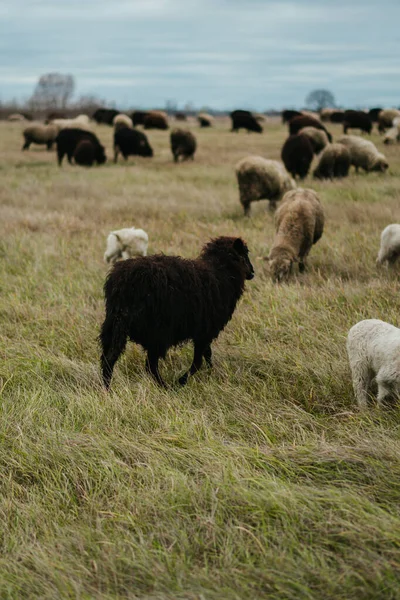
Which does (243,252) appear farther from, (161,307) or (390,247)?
(390,247)

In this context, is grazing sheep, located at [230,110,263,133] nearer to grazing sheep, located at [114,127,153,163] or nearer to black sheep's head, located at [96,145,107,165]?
grazing sheep, located at [114,127,153,163]

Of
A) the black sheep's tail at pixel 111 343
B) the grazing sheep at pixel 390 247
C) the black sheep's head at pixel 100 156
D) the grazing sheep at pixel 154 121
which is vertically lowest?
the black sheep's tail at pixel 111 343

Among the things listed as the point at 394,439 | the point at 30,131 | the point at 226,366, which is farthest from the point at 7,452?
the point at 30,131

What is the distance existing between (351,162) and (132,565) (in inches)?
649

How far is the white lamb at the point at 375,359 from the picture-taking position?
3.60 m

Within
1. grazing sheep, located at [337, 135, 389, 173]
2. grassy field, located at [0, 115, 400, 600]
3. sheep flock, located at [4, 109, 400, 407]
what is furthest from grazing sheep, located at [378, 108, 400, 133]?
grassy field, located at [0, 115, 400, 600]

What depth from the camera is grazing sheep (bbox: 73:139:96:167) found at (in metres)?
20.0

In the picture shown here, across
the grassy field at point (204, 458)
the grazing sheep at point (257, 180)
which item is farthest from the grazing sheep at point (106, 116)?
the grassy field at point (204, 458)

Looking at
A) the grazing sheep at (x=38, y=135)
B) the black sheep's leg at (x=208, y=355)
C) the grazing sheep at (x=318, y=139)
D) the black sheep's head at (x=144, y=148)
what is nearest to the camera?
the black sheep's leg at (x=208, y=355)

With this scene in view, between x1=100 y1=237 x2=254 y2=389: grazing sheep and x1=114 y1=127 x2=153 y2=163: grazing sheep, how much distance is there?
18308 mm

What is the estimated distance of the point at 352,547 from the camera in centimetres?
249

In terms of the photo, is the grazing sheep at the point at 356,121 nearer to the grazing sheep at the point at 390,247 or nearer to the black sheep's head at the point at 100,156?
the black sheep's head at the point at 100,156

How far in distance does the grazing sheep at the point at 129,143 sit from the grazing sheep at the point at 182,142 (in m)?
1.31

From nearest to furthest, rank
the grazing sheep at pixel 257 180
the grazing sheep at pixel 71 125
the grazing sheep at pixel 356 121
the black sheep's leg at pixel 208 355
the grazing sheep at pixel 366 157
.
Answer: the black sheep's leg at pixel 208 355 → the grazing sheep at pixel 257 180 → the grazing sheep at pixel 366 157 → the grazing sheep at pixel 71 125 → the grazing sheep at pixel 356 121
